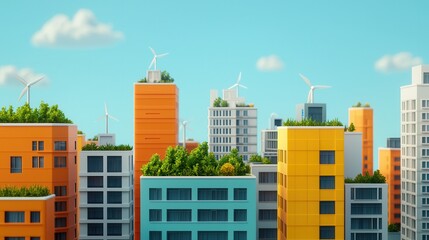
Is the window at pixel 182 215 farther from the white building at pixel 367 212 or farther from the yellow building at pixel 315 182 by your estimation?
the white building at pixel 367 212

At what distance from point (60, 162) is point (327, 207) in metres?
36.8

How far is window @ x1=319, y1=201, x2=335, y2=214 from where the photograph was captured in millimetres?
87875

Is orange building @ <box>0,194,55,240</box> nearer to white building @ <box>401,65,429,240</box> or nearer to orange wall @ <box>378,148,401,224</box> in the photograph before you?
white building @ <box>401,65,429,240</box>

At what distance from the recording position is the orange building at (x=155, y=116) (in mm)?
112062

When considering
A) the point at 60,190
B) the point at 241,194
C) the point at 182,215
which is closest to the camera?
the point at 182,215

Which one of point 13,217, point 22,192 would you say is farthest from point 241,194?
point 13,217

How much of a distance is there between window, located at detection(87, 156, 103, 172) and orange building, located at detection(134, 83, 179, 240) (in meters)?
9.68

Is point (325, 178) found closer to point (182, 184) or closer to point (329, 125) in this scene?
point (329, 125)

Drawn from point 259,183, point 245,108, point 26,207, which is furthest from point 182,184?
point 245,108

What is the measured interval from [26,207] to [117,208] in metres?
28.4

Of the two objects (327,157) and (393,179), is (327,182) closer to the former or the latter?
(327,157)

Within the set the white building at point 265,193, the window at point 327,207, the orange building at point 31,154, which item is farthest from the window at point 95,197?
the window at point 327,207

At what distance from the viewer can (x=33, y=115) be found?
3701 inches

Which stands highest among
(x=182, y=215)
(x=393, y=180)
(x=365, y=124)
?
(x=365, y=124)
